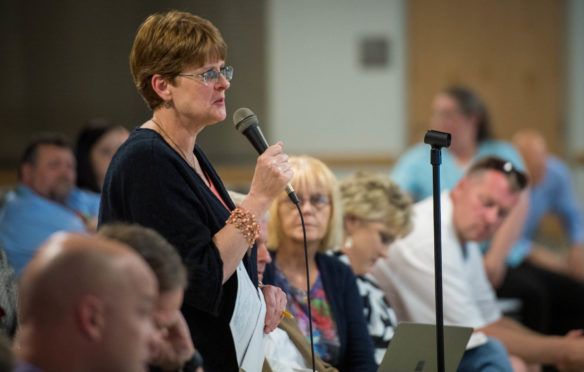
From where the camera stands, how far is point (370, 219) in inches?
110

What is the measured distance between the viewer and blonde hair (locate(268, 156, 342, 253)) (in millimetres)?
2436

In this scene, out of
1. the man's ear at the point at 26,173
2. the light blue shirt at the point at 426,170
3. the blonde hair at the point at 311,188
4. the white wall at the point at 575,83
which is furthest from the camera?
the white wall at the point at 575,83

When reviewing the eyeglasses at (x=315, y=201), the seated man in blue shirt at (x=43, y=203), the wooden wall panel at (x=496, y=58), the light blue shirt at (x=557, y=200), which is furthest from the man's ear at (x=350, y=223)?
the wooden wall panel at (x=496, y=58)

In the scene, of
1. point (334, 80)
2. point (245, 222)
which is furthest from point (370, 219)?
point (334, 80)

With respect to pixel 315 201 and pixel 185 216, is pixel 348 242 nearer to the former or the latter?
pixel 315 201

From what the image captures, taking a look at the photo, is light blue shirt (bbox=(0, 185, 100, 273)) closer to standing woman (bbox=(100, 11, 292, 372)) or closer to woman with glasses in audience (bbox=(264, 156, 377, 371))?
woman with glasses in audience (bbox=(264, 156, 377, 371))

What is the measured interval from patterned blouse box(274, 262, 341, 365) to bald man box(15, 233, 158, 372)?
1.13m

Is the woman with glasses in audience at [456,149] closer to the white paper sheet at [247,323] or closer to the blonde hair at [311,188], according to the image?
the blonde hair at [311,188]

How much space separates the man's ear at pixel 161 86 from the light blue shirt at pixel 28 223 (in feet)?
6.23

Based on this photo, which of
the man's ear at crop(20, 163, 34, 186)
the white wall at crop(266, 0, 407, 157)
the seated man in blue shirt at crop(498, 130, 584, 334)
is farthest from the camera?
the white wall at crop(266, 0, 407, 157)

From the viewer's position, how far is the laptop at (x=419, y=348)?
1.98 meters

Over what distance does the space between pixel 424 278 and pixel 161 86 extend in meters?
1.45

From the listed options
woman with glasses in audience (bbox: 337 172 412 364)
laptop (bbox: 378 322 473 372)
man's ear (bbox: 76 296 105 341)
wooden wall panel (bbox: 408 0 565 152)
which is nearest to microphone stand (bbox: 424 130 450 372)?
laptop (bbox: 378 322 473 372)

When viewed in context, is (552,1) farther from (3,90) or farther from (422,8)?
(3,90)
